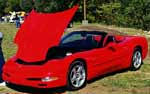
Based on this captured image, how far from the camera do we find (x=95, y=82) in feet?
29.8

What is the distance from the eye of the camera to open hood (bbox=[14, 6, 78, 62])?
26.1 feet

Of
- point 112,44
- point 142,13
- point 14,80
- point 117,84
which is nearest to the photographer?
point 14,80

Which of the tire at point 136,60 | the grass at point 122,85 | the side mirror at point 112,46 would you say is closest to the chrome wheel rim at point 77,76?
the grass at point 122,85

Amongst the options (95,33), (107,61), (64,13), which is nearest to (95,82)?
(107,61)

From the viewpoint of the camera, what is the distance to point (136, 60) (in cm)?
1030

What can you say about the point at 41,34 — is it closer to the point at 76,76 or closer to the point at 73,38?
the point at 76,76

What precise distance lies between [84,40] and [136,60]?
5.62ft

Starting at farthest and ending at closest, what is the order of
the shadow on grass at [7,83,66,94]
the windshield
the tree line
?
the tree line
the windshield
the shadow on grass at [7,83,66,94]

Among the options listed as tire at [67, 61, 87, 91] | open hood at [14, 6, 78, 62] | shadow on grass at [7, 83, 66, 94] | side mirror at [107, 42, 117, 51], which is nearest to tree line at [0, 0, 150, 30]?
side mirror at [107, 42, 117, 51]

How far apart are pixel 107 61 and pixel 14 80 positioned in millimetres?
2227

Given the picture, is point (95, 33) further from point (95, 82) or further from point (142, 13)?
point (142, 13)

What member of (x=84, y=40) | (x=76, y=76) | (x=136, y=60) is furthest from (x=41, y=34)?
(x=136, y=60)

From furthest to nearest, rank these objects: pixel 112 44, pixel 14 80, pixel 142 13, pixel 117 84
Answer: pixel 142 13
pixel 112 44
pixel 117 84
pixel 14 80

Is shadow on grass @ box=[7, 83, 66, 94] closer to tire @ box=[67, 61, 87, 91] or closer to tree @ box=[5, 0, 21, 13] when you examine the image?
tire @ box=[67, 61, 87, 91]
